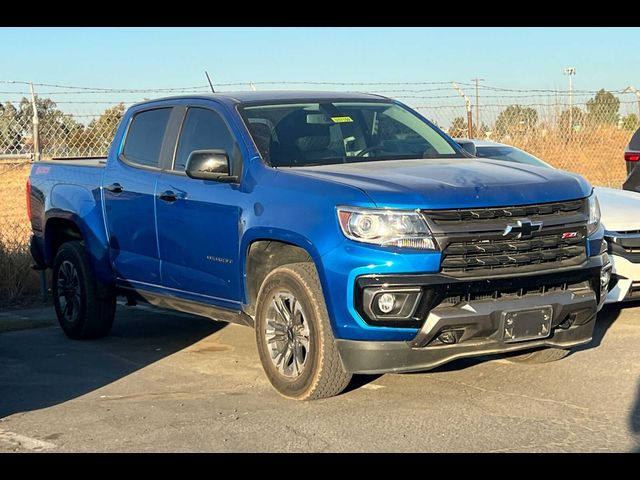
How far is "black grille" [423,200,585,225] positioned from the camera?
5.49 meters

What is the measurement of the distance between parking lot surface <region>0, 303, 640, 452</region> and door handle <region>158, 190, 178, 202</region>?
1.22 m

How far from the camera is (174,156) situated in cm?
725

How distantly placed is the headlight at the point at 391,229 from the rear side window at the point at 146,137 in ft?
7.85

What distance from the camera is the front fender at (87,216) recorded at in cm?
796

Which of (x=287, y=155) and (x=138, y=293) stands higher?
(x=287, y=155)

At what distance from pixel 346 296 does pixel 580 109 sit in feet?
47.0

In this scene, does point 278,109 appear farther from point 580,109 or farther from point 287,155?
point 580,109

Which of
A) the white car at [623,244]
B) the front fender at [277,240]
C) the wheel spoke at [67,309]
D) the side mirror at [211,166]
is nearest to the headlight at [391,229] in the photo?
the front fender at [277,240]

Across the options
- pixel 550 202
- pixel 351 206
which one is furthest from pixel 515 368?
pixel 351 206

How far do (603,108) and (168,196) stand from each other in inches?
571

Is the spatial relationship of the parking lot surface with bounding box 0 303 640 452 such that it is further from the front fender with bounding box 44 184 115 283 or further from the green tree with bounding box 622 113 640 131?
the green tree with bounding box 622 113 640 131

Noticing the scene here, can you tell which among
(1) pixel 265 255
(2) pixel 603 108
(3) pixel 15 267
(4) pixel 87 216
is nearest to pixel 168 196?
(1) pixel 265 255

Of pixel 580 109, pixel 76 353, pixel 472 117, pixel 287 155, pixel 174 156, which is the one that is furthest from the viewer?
pixel 580 109

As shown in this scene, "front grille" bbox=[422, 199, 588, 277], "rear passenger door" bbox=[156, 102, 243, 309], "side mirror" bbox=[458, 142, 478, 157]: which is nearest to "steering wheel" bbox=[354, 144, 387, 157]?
"side mirror" bbox=[458, 142, 478, 157]
